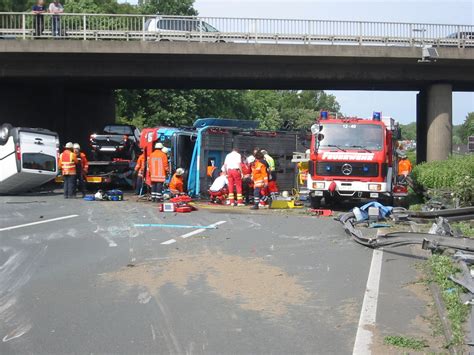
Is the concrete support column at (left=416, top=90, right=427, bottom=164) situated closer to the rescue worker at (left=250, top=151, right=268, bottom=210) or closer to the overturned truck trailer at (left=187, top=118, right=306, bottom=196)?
the overturned truck trailer at (left=187, top=118, right=306, bottom=196)

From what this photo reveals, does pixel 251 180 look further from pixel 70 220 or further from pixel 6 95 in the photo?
pixel 6 95

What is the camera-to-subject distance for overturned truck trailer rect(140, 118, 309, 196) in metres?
18.9

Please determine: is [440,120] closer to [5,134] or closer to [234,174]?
[234,174]

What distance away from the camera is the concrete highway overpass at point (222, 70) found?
2288 centimetres

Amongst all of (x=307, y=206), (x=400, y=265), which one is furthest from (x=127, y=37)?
(x=400, y=265)

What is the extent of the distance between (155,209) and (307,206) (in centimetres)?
481

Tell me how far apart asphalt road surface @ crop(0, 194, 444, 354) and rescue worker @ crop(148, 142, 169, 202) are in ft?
19.6

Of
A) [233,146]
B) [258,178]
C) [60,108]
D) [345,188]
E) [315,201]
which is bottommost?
[315,201]

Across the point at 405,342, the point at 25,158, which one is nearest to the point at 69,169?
the point at 25,158

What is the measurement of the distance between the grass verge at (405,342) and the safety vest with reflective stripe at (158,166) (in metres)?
13.3

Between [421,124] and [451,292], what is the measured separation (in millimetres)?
24422

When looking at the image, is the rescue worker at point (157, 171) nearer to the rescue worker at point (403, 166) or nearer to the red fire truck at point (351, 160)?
the red fire truck at point (351, 160)

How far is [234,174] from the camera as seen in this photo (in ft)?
57.2

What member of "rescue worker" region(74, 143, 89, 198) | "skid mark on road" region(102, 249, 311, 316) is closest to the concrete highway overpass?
"rescue worker" region(74, 143, 89, 198)
